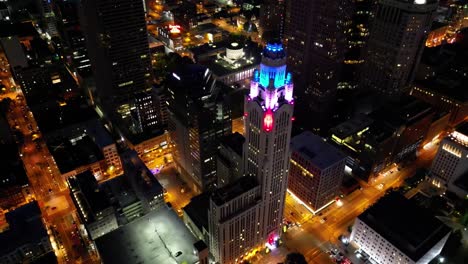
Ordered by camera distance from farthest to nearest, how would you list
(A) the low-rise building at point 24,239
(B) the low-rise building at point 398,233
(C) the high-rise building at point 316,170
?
(C) the high-rise building at point 316,170 → (A) the low-rise building at point 24,239 → (B) the low-rise building at point 398,233

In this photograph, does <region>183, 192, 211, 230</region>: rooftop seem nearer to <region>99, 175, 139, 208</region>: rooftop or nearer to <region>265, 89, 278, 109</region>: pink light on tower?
<region>99, 175, 139, 208</region>: rooftop

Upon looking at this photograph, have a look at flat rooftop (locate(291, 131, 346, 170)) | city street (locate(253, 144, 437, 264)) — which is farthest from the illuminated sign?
city street (locate(253, 144, 437, 264))

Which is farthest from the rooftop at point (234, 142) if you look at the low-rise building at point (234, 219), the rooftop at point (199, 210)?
the rooftop at point (199, 210)

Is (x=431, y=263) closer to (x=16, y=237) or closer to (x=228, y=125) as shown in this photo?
(x=228, y=125)

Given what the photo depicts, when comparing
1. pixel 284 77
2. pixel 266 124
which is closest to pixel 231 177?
pixel 266 124

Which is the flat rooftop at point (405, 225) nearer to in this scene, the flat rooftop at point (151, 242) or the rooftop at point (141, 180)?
the flat rooftop at point (151, 242)

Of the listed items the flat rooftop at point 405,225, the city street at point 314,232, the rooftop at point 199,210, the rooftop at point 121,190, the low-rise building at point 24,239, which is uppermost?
the flat rooftop at point 405,225
